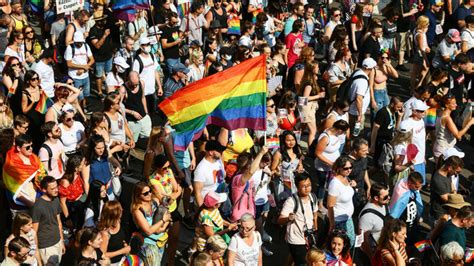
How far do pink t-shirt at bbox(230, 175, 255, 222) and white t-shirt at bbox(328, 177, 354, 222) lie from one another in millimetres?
853

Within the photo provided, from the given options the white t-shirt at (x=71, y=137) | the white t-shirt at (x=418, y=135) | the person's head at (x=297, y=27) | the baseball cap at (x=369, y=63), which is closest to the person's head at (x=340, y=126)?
the white t-shirt at (x=418, y=135)

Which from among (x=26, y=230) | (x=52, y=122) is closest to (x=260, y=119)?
(x=52, y=122)

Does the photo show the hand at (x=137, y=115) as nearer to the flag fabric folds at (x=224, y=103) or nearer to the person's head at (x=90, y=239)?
the flag fabric folds at (x=224, y=103)

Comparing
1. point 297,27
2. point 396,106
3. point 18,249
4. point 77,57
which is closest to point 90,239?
point 18,249

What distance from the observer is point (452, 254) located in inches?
344

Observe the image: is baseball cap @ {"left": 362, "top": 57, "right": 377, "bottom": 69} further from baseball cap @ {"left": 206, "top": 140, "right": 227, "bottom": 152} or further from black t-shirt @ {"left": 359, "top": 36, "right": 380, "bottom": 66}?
baseball cap @ {"left": 206, "top": 140, "right": 227, "bottom": 152}


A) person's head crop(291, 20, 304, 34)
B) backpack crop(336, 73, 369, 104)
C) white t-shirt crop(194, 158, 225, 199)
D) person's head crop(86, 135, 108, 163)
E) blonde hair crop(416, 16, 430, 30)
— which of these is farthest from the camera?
blonde hair crop(416, 16, 430, 30)

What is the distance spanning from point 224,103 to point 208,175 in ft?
2.74

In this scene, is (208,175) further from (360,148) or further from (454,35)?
(454,35)

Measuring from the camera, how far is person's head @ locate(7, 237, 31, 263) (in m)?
8.09

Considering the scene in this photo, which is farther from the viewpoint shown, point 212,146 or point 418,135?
point 418,135

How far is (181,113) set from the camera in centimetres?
1012

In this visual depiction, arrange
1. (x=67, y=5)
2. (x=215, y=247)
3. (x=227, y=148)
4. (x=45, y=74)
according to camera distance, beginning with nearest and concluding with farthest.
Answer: (x=215, y=247) → (x=227, y=148) → (x=45, y=74) → (x=67, y=5)

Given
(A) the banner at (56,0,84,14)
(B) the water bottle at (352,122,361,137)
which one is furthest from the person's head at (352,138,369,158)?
(A) the banner at (56,0,84,14)
